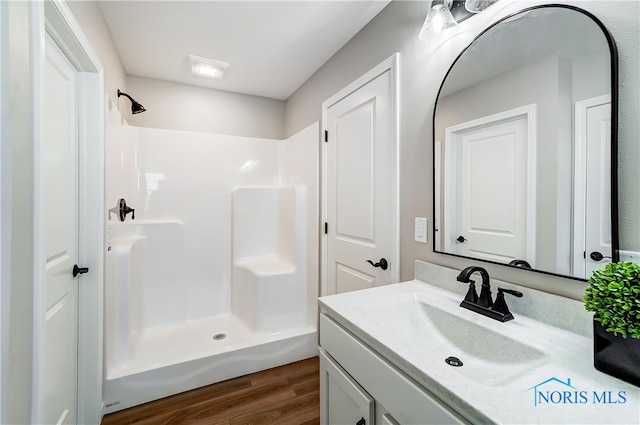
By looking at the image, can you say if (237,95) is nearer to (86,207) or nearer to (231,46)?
(231,46)

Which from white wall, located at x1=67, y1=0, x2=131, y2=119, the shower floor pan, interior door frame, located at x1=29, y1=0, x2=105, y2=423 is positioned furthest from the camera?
the shower floor pan

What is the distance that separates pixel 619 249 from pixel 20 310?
1682 millimetres

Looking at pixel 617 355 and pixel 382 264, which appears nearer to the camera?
pixel 617 355

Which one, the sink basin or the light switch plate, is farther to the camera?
the light switch plate

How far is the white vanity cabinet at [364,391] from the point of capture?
2.20 ft

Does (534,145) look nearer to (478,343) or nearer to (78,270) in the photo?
(478,343)

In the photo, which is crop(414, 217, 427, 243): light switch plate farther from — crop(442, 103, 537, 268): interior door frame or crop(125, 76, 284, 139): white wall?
crop(125, 76, 284, 139): white wall

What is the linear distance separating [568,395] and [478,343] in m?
0.32

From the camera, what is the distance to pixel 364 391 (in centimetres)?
87

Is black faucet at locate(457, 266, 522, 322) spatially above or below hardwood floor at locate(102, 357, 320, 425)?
above

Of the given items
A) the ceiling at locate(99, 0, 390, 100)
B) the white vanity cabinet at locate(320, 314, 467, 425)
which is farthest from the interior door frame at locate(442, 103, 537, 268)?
the ceiling at locate(99, 0, 390, 100)

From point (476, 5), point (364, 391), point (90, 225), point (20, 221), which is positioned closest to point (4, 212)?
point (20, 221)

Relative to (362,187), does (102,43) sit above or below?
above

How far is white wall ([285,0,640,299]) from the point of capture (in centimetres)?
75
